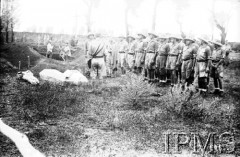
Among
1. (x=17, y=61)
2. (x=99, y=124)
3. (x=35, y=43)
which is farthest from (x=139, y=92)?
(x=35, y=43)

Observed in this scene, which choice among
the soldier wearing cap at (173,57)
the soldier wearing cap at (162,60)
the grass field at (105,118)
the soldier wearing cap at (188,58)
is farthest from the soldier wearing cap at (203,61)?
the soldier wearing cap at (162,60)

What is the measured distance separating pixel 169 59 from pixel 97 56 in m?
2.68

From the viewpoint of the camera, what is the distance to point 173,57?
9070 millimetres

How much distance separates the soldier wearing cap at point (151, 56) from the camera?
382 inches

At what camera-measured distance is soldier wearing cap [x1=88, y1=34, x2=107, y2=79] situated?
30.4 feet

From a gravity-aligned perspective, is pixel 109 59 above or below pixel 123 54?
below

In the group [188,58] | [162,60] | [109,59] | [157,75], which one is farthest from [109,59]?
[188,58]

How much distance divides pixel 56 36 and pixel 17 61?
396 cm

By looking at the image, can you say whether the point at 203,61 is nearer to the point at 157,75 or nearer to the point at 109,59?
the point at 157,75

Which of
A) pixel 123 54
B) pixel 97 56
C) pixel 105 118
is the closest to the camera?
pixel 105 118

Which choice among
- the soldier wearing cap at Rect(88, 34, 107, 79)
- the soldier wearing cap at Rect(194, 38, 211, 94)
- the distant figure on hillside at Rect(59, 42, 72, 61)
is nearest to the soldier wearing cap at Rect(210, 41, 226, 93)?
the soldier wearing cap at Rect(194, 38, 211, 94)

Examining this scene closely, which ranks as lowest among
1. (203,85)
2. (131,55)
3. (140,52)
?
(203,85)

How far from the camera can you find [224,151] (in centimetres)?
389

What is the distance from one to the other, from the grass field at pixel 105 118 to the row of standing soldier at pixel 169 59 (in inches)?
44.7
